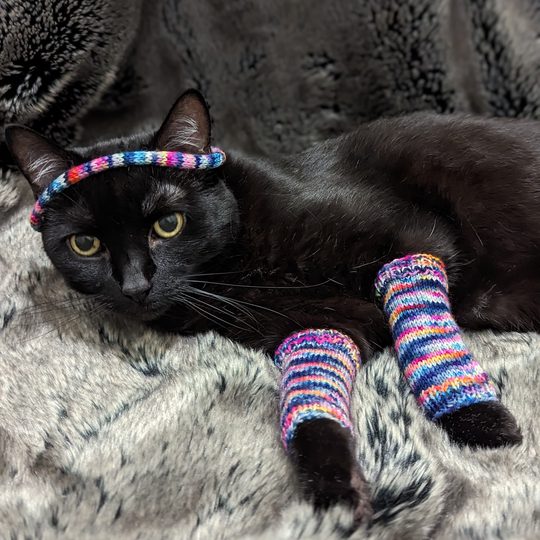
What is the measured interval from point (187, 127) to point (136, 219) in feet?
0.56

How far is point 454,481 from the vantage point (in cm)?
72

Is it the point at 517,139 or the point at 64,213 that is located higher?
the point at 64,213

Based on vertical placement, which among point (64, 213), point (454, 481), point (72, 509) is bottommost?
point (454, 481)

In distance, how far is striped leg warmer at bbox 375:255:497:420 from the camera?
0.81 m

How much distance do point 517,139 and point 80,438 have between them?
89cm

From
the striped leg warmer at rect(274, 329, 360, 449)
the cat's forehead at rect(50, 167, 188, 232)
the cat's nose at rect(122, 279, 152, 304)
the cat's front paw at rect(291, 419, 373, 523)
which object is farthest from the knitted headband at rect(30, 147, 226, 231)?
the cat's front paw at rect(291, 419, 373, 523)

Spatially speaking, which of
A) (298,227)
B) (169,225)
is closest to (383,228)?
(298,227)

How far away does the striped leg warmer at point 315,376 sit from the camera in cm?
76

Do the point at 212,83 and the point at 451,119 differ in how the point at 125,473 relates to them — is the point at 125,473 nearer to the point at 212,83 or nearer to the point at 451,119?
the point at 451,119

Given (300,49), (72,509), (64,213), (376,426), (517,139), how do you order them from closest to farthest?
(72,509)
(376,426)
(64,213)
(517,139)
(300,49)

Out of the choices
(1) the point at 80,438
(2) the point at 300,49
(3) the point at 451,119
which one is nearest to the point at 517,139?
(3) the point at 451,119

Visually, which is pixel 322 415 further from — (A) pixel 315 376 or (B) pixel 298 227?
(B) pixel 298 227

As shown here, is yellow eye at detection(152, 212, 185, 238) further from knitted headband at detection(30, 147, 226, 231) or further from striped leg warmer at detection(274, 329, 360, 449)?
striped leg warmer at detection(274, 329, 360, 449)

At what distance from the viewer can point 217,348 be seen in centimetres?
92
